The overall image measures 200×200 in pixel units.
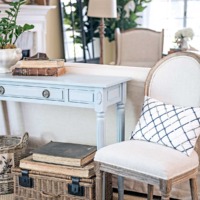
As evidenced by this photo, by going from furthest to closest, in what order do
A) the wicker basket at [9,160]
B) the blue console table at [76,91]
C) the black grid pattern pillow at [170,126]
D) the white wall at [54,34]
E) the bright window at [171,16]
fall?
1. the bright window at [171,16]
2. the white wall at [54,34]
3. the wicker basket at [9,160]
4. the blue console table at [76,91]
5. the black grid pattern pillow at [170,126]

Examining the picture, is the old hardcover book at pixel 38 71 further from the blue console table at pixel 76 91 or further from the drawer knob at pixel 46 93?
the drawer knob at pixel 46 93

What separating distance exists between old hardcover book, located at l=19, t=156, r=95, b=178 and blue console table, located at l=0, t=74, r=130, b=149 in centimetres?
16

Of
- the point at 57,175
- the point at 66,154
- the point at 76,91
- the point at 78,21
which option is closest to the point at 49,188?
the point at 57,175

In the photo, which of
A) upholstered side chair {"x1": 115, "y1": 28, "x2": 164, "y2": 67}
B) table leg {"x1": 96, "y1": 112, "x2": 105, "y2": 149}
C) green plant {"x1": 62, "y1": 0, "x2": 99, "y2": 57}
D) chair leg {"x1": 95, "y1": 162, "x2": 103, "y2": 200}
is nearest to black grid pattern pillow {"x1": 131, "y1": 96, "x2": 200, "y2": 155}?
table leg {"x1": 96, "y1": 112, "x2": 105, "y2": 149}

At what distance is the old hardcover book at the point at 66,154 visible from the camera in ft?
8.27

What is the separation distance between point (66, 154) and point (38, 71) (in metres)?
0.56

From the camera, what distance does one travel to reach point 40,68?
271cm

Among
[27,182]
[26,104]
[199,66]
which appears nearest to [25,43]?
[26,104]

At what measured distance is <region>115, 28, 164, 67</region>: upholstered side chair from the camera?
475 cm

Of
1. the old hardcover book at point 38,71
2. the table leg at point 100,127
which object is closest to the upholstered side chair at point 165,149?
the table leg at point 100,127

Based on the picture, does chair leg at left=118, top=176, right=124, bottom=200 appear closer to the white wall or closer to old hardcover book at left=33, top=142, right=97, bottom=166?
old hardcover book at left=33, top=142, right=97, bottom=166

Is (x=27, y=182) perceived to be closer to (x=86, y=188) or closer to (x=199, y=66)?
(x=86, y=188)

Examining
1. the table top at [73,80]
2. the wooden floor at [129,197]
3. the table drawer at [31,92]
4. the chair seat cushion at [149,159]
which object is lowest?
the wooden floor at [129,197]

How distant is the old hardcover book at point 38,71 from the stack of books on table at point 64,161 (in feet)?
1.56
